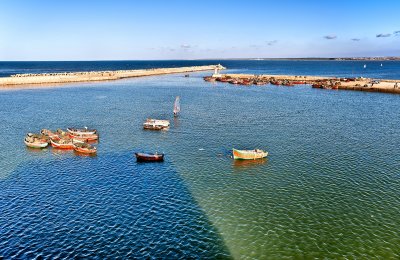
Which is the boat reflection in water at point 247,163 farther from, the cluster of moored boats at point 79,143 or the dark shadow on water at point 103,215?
the dark shadow on water at point 103,215

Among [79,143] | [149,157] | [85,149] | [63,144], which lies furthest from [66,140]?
[149,157]

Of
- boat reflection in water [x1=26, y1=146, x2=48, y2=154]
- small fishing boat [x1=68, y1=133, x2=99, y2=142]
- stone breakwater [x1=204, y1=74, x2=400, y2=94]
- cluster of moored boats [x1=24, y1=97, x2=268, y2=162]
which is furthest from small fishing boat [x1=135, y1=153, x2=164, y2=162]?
stone breakwater [x1=204, y1=74, x2=400, y2=94]

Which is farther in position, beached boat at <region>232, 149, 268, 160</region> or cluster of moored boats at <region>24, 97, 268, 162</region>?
beached boat at <region>232, 149, 268, 160</region>

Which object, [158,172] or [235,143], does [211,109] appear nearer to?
[235,143]

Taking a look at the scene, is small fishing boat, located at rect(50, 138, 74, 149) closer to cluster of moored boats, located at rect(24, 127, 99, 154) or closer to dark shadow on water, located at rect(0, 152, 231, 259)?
cluster of moored boats, located at rect(24, 127, 99, 154)

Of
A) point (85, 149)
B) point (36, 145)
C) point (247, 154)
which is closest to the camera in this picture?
point (247, 154)

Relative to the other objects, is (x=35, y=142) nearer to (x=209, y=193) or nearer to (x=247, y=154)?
(x=209, y=193)

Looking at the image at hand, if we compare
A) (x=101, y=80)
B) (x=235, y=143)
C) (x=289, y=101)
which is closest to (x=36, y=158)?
(x=235, y=143)
